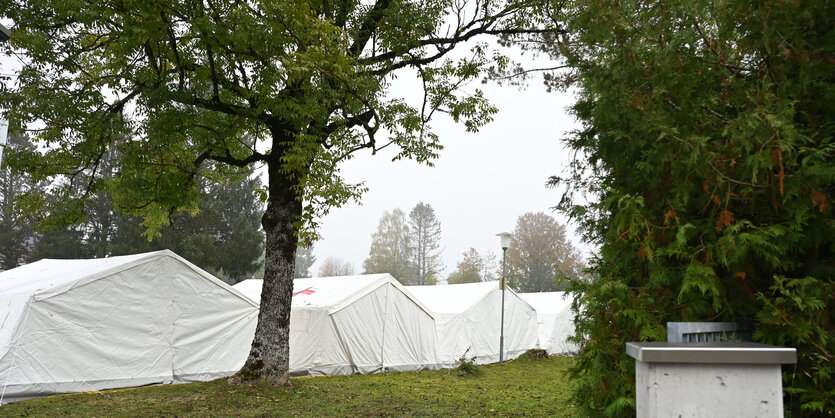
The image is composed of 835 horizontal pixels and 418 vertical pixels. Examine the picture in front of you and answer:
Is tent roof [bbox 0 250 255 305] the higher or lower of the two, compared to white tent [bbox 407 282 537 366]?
higher

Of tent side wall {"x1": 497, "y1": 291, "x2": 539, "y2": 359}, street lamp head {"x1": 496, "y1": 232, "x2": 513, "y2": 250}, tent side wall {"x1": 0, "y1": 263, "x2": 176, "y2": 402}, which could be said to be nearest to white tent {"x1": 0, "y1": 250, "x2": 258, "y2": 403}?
tent side wall {"x1": 0, "y1": 263, "x2": 176, "y2": 402}

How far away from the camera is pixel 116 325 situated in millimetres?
9539

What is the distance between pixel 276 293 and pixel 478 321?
8.47m

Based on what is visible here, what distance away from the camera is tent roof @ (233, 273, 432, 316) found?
12.8 metres

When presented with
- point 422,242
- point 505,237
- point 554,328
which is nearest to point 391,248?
point 422,242

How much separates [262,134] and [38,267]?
5480 mm

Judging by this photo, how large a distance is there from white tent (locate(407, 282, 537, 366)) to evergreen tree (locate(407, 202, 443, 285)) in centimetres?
3204

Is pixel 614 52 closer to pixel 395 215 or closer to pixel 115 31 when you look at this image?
pixel 115 31

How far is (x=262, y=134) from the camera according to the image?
10906mm

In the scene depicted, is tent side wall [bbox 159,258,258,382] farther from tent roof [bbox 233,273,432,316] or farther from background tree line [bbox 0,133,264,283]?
background tree line [bbox 0,133,264,283]

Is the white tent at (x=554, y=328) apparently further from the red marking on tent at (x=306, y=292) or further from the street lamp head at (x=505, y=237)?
the red marking on tent at (x=306, y=292)

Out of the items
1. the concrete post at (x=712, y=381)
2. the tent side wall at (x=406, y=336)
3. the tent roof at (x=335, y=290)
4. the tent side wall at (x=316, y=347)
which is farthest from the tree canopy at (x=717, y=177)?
the tent side wall at (x=406, y=336)

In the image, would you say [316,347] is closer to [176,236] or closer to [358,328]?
[358,328]

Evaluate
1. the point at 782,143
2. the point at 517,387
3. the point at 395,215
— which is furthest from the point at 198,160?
the point at 395,215
